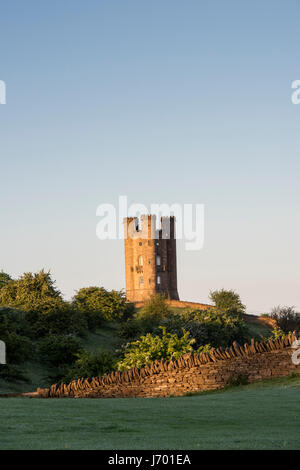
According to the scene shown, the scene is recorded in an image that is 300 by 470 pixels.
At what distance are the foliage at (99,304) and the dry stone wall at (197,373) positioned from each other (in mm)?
46011

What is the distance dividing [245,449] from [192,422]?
3378 mm

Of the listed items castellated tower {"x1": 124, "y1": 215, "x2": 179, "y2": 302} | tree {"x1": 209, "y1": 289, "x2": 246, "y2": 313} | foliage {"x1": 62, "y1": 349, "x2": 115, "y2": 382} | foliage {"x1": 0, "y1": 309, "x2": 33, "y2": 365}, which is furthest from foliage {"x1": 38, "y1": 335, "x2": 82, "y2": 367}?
castellated tower {"x1": 124, "y1": 215, "x2": 179, "y2": 302}

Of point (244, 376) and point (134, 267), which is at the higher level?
point (134, 267)

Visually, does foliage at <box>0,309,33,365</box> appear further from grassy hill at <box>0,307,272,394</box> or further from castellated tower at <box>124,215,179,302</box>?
castellated tower at <box>124,215,179,302</box>

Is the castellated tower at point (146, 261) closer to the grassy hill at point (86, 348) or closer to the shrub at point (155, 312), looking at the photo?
the shrub at point (155, 312)

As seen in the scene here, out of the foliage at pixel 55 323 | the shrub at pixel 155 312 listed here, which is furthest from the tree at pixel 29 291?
the shrub at pixel 155 312

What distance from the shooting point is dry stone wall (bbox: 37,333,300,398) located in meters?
19.9

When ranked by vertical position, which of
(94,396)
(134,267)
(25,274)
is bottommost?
(94,396)

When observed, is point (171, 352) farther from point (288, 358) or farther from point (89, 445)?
point (89, 445)

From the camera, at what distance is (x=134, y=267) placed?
142750 mm

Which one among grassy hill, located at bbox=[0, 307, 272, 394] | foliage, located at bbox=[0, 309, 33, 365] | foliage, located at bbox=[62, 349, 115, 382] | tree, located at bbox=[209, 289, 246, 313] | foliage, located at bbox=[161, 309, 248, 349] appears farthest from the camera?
tree, located at bbox=[209, 289, 246, 313]
